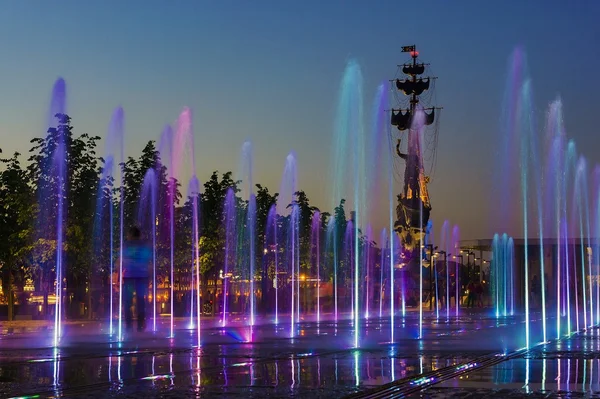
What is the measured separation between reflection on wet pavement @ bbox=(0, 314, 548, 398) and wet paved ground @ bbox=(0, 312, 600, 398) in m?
0.02

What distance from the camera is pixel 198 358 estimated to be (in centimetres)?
1941

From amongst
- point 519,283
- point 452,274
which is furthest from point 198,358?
point 519,283

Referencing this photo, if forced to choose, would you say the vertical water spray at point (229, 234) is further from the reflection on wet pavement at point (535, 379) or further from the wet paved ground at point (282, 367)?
the reflection on wet pavement at point (535, 379)

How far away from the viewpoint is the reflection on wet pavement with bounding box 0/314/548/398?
13.7 metres

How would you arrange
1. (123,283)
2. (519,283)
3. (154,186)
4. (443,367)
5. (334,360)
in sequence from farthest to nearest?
(519,283) → (154,186) → (123,283) → (334,360) → (443,367)

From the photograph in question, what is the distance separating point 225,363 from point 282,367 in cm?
135

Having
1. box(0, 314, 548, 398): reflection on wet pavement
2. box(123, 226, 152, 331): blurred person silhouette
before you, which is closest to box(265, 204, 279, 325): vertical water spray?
box(0, 314, 548, 398): reflection on wet pavement

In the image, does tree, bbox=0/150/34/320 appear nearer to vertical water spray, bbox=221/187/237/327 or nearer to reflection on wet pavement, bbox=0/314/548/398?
vertical water spray, bbox=221/187/237/327

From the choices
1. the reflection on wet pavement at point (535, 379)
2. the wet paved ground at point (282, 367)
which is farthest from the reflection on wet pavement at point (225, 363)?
the reflection on wet pavement at point (535, 379)

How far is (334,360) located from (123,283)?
1035cm

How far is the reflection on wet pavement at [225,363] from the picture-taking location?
13719 mm

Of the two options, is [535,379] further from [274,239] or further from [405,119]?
[405,119]

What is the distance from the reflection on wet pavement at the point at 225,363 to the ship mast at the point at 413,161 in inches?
1985

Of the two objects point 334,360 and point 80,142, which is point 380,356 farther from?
point 80,142
